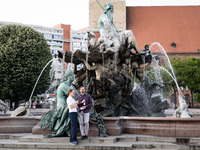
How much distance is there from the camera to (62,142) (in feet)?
20.7

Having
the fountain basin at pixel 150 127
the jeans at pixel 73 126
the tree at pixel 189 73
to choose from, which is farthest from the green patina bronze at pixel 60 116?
the tree at pixel 189 73

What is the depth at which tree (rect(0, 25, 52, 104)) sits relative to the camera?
1038 inches

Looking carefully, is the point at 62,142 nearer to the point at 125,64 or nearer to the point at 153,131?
the point at 153,131

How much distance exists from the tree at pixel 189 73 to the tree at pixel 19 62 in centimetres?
1692

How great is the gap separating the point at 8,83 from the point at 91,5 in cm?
2866

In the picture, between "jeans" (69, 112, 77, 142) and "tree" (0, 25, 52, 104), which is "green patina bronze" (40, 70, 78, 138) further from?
"tree" (0, 25, 52, 104)

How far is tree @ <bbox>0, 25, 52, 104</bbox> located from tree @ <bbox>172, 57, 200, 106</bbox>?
1692 centimetres

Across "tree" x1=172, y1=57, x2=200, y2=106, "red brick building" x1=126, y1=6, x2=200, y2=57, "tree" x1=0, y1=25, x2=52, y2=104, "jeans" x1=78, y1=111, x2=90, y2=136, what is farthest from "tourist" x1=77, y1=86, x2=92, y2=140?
"red brick building" x1=126, y1=6, x2=200, y2=57

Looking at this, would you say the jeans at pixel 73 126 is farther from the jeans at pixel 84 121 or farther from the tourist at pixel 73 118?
the jeans at pixel 84 121

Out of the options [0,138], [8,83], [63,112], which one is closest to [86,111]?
[63,112]

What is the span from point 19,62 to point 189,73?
68.2ft

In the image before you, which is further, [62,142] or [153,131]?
[153,131]

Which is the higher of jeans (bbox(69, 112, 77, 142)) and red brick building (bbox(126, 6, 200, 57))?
red brick building (bbox(126, 6, 200, 57))

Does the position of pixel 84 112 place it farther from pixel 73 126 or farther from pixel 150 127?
pixel 150 127
